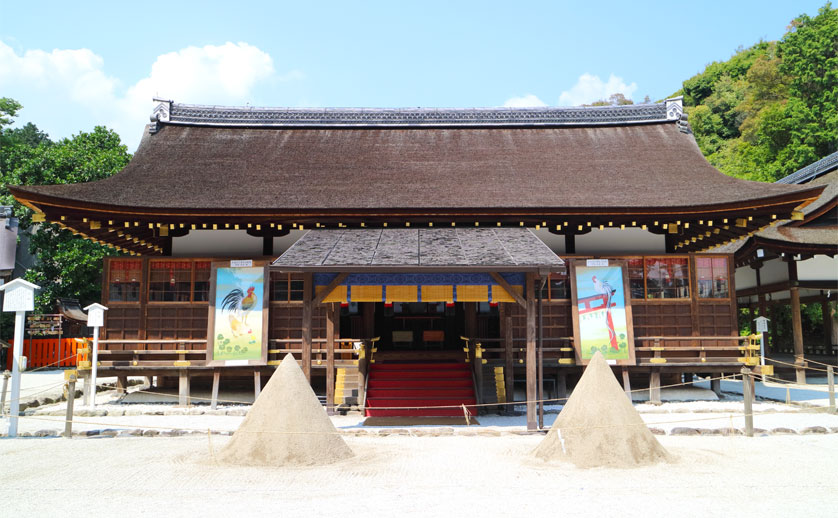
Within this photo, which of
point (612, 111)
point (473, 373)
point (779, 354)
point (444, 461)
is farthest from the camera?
point (779, 354)

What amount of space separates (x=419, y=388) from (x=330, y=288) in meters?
3.38

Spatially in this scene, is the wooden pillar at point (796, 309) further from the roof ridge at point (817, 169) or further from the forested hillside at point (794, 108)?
the forested hillside at point (794, 108)

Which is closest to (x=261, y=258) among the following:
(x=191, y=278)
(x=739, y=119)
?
(x=191, y=278)

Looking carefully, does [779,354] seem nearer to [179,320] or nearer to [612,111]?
[612,111]

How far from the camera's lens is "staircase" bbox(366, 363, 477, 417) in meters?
12.4

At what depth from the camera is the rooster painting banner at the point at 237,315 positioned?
13453mm

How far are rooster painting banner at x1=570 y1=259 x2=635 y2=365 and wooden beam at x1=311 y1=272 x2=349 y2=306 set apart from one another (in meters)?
5.36

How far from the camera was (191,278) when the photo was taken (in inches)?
552

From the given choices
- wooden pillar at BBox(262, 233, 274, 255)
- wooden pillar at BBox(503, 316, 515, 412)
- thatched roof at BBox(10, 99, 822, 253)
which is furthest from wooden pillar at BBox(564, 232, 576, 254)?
wooden pillar at BBox(262, 233, 274, 255)

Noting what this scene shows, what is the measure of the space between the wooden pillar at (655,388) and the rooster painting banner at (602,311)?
76 centimetres

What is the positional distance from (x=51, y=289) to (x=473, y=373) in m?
23.2

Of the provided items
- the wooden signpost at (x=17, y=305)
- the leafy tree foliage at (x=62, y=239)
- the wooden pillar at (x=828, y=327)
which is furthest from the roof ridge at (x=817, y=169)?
the leafy tree foliage at (x=62, y=239)

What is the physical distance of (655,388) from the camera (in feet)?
44.4

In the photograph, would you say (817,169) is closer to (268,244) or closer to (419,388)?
(419,388)
